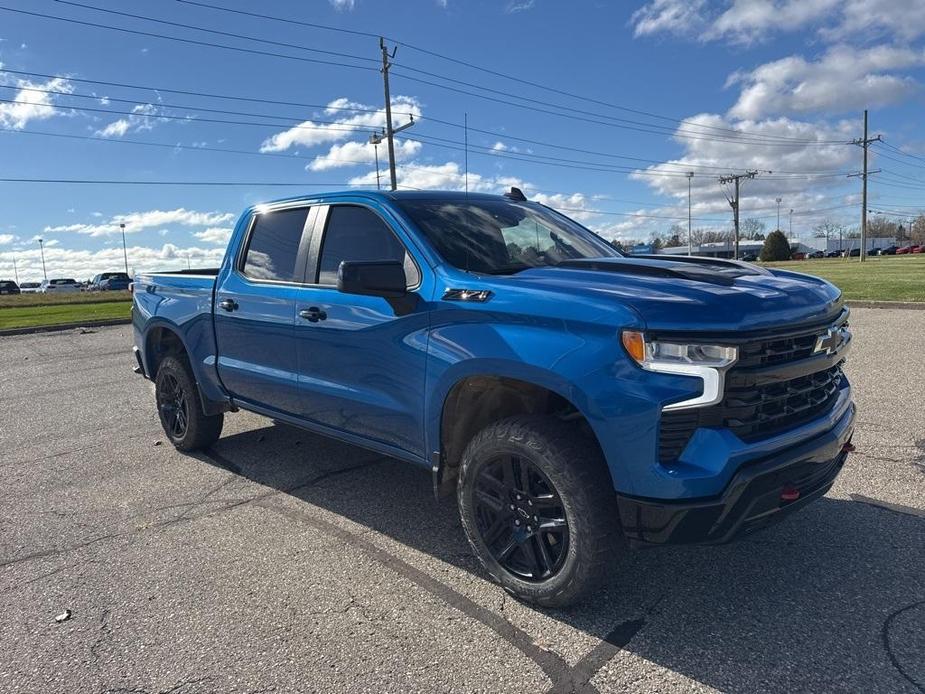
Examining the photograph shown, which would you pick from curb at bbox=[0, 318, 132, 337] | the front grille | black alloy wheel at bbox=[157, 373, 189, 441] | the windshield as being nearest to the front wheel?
the front grille

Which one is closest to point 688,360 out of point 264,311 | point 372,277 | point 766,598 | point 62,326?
point 766,598

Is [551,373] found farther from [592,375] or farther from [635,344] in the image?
[635,344]

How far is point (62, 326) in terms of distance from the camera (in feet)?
58.4

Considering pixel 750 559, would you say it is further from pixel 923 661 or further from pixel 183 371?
pixel 183 371

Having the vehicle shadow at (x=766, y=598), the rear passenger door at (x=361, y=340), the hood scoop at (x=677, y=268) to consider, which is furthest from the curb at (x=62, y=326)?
the hood scoop at (x=677, y=268)

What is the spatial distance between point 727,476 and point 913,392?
17.8ft

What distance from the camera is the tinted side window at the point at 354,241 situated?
3.67 metres

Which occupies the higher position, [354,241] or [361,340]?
[354,241]

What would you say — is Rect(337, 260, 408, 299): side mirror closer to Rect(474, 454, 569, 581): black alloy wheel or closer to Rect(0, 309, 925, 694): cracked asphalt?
Rect(474, 454, 569, 581): black alloy wheel

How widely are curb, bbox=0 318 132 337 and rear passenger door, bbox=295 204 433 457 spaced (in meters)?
16.2

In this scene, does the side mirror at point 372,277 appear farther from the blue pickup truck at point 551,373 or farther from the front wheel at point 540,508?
the front wheel at point 540,508

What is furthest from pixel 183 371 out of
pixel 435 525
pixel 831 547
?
pixel 831 547

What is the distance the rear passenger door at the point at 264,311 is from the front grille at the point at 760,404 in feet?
8.06

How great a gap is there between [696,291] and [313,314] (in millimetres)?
2198
